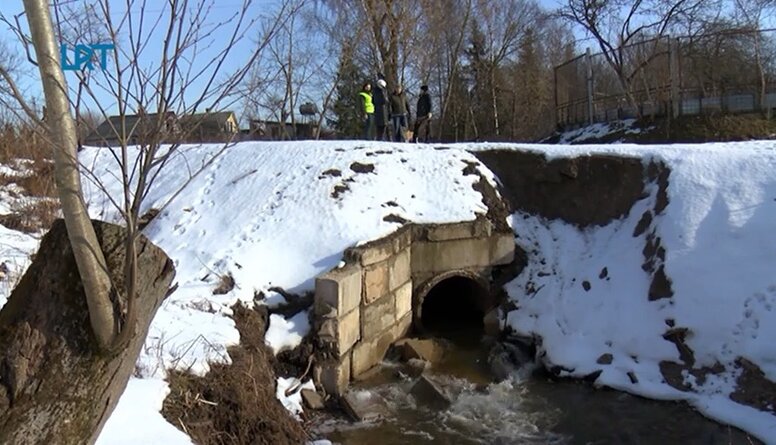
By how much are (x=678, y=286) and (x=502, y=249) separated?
248cm

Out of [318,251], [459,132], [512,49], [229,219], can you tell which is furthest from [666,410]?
[512,49]

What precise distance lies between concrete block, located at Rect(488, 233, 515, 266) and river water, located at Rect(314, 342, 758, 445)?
2.05 metres

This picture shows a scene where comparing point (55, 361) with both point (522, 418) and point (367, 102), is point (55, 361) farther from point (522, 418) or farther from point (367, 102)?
point (367, 102)

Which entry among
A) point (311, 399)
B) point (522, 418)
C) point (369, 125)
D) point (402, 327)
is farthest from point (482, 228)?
point (369, 125)

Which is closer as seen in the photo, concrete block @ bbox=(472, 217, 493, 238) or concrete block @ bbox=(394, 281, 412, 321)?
concrete block @ bbox=(394, 281, 412, 321)

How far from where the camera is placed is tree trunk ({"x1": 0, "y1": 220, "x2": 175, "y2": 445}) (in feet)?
8.02

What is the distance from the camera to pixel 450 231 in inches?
368

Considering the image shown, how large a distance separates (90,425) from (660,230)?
7931 mm

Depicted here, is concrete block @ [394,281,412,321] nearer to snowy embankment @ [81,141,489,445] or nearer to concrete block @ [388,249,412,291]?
concrete block @ [388,249,412,291]

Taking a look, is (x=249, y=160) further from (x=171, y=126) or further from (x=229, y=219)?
(x=171, y=126)

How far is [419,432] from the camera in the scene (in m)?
6.63

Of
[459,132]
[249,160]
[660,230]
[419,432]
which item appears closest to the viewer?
[419,432]

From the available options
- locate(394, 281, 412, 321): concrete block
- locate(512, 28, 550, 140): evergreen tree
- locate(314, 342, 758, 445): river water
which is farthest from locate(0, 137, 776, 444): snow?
locate(512, 28, 550, 140): evergreen tree

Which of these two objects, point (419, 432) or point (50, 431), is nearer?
point (50, 431)
